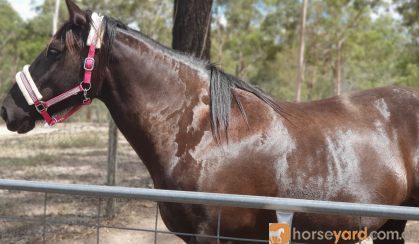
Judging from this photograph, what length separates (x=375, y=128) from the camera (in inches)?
113

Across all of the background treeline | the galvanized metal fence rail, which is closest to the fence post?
the galvanized metal fence rail

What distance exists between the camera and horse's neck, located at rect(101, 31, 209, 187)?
2.60 meters

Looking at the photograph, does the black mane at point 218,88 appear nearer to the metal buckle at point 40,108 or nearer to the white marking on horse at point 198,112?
the white marking on horse at point 198,112

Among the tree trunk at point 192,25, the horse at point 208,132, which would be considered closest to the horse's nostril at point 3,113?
the horse at point 208,132

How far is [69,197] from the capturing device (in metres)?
6.97

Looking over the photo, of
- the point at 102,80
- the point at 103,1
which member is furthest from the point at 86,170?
the point at 103,1

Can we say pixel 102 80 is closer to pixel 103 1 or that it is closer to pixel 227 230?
pixel 227 230

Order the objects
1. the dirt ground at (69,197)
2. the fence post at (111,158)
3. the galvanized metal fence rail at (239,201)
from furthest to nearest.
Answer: the fence post at (111,158) → the dirt ground at (69,197) → the galvanized metal fence rail at (239,201)

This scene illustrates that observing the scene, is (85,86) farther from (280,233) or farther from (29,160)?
(29,160)

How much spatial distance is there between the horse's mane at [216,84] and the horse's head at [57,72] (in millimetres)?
35

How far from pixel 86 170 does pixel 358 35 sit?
26.3m

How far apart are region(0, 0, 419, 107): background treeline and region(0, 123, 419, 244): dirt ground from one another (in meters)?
15.6

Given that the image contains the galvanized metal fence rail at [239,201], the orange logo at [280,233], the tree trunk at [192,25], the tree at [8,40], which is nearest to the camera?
the galvanized metal fence rail at [239,201]

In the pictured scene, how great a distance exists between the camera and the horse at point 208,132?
2.50 meters
